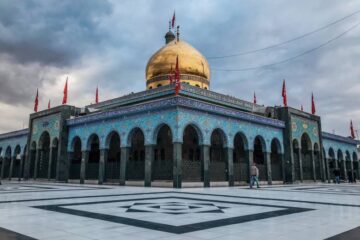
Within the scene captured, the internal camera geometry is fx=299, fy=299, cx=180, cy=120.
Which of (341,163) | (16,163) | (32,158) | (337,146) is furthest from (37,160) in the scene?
(341,163)

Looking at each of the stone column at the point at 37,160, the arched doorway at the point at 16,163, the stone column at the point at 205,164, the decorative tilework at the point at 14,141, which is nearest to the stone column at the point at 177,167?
the stone column at the point at 205,164

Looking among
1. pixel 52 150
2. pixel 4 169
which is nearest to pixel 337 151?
pixel 52 150

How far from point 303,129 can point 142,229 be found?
71.9 feet

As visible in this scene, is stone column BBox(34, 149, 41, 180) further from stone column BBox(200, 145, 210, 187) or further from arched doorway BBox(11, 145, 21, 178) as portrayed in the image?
stone column BBox(200, 145, 210, 187)

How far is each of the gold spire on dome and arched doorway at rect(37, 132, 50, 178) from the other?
360 inches

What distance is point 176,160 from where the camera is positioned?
14.9m

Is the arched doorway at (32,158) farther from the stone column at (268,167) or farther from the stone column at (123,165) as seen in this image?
the stone column at (268,167)

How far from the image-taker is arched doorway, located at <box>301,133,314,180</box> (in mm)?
22797

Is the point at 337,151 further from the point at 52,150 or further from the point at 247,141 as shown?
the point at 52,150

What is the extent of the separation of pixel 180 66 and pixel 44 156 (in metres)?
12.7

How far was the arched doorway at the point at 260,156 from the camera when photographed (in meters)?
19.6

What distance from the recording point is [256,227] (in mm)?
3969

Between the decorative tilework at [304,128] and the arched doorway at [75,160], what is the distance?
15.6 metres

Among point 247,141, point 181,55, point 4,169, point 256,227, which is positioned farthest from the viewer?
point 4,169
